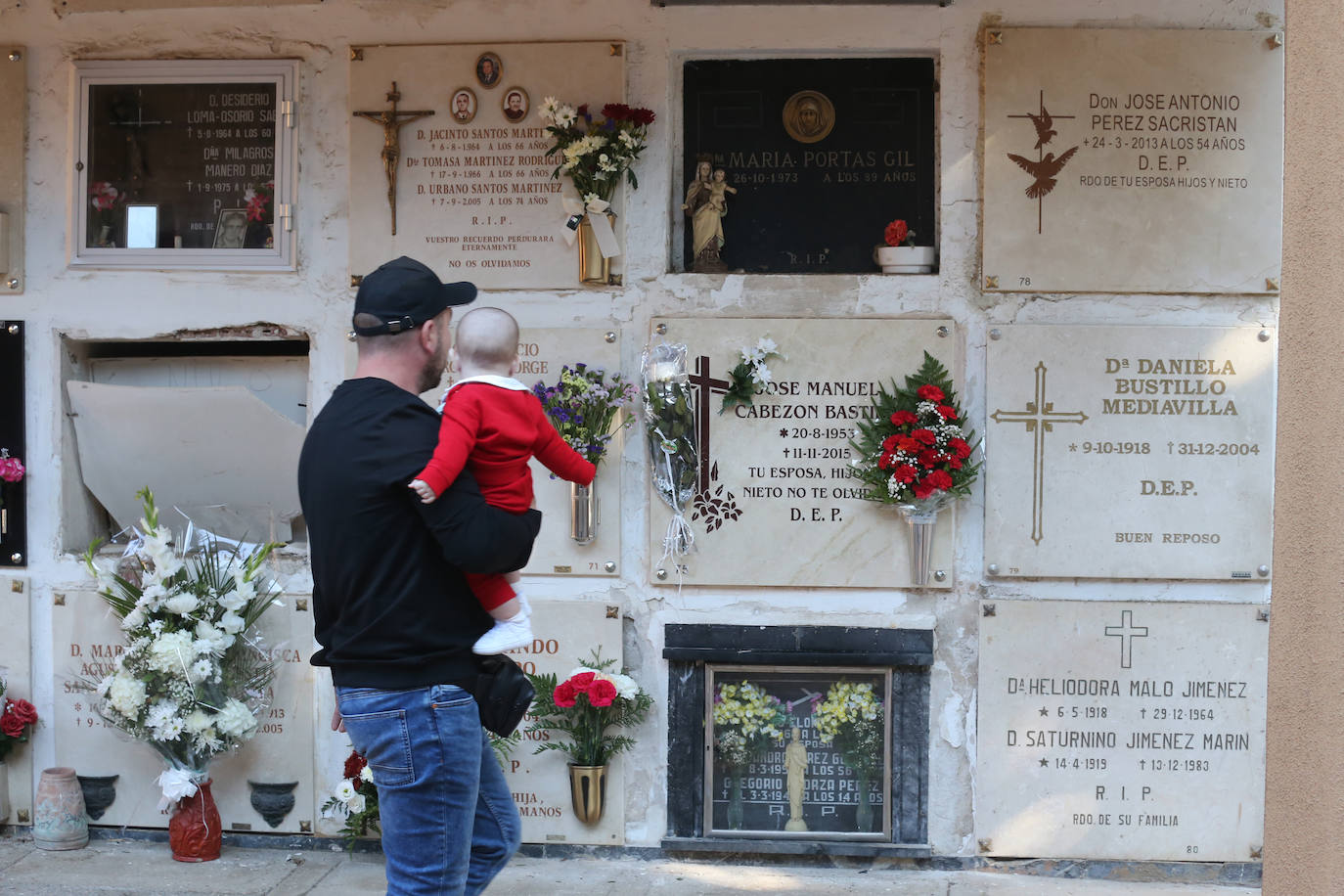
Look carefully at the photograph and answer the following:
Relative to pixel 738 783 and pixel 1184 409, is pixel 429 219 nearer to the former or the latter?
pixel 738 783

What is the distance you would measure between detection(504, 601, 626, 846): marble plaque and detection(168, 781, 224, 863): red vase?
98 centimetres

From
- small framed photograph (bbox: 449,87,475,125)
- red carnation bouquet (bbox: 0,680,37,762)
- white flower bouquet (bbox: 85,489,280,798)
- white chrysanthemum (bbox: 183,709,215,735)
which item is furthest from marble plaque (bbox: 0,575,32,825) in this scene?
small framed photograph (bbox: 449,87,475,125)

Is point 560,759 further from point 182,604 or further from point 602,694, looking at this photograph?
point 182,604

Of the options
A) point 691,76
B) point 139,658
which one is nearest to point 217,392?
point 139,658

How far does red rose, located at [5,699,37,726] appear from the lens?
4.25 metres

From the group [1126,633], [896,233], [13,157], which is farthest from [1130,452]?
[13,157]

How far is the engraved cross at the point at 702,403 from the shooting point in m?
4.12

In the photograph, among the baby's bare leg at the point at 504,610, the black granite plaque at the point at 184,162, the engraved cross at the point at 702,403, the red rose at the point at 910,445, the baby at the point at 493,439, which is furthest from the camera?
the black granite plaque at the point at 184,162

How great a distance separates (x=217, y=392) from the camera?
4270mm

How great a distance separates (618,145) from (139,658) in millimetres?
2233

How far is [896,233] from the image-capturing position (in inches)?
162

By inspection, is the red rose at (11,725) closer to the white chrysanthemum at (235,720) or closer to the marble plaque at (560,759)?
the white chrysanthemum at (235,720)

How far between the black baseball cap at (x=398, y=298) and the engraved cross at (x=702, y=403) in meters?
1.70

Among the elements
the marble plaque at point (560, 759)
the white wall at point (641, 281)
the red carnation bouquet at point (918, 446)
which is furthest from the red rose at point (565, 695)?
the red carnation bouquet at point (918, 446)
